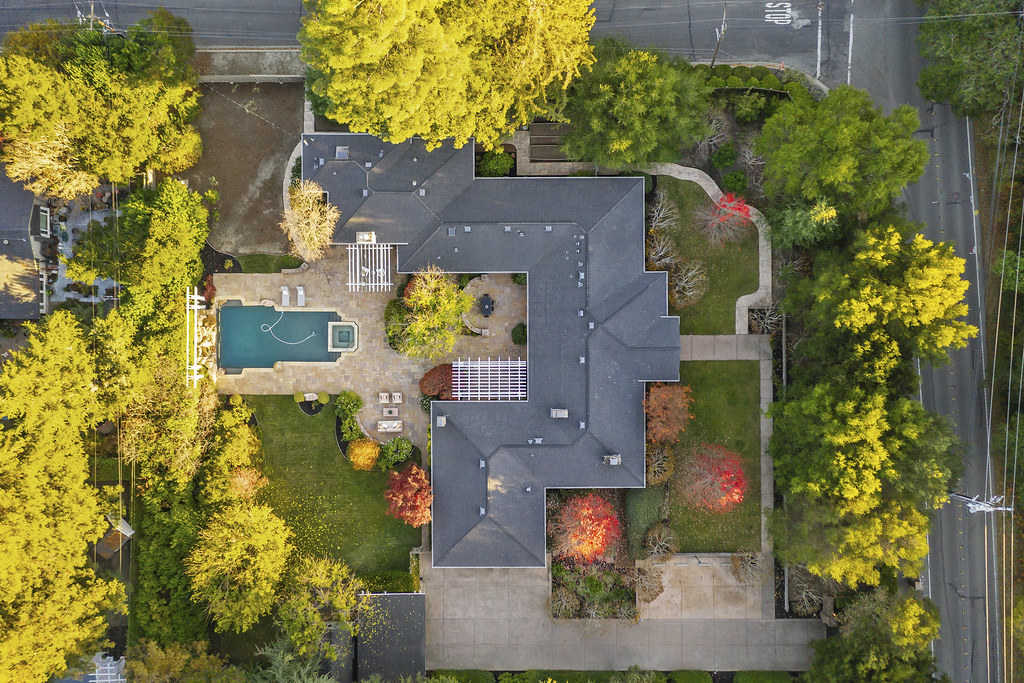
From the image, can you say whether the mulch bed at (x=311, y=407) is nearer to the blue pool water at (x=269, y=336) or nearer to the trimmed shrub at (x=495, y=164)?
the blue pool water at (x=269, y=336)

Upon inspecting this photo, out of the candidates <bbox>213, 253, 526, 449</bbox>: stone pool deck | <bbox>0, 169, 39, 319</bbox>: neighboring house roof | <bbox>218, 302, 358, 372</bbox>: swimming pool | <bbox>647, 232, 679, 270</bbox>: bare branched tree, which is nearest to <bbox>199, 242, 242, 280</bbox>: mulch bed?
<bbox>213, 253, 526, 449</bbox>: stone pool deck

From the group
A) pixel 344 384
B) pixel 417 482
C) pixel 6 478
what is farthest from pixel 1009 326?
pixel 6 478

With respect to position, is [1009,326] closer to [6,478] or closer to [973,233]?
[973,233]

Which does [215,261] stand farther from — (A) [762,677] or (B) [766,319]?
(A) [762,677]

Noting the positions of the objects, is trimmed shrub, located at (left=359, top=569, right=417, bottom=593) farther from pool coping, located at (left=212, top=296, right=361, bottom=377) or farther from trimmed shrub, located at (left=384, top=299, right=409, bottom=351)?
trimmed shrub, located at (left=384, top=299, right=409, bottom=351)

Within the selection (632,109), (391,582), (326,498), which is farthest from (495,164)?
(391,582)

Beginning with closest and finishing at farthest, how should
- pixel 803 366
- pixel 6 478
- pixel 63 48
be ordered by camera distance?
pixel 6 478
pixel 63 48
pixel 803 366
